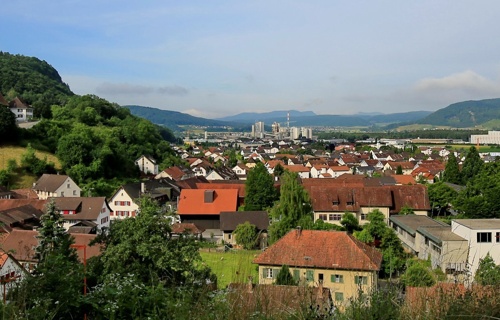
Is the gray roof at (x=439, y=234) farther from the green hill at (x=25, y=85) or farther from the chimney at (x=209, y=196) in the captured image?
the green hill at (x=25, y=85)

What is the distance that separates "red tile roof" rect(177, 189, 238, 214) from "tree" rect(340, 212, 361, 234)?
20.6 ft

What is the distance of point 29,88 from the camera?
250 ft

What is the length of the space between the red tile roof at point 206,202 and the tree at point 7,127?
21.5m

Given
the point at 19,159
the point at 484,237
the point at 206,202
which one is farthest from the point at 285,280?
the point at 19,159

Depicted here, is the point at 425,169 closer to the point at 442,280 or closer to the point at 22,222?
the point at 22,222

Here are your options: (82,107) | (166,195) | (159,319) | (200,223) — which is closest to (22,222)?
(200,223)

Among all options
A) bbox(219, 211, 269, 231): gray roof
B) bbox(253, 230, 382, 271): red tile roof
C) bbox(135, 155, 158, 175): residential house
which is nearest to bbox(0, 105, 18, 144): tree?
bbox(135, 155, 158, 175): residential house

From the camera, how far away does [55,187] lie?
32.2 m

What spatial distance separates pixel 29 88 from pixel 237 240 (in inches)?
2587

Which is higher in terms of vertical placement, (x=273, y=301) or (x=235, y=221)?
(x=273, y=301)

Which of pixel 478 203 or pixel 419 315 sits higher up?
pixel 419 315

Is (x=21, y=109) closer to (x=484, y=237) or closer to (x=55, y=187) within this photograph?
(x=55, y=187)

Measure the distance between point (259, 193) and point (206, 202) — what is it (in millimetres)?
3553

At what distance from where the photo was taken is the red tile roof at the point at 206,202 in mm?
26625
